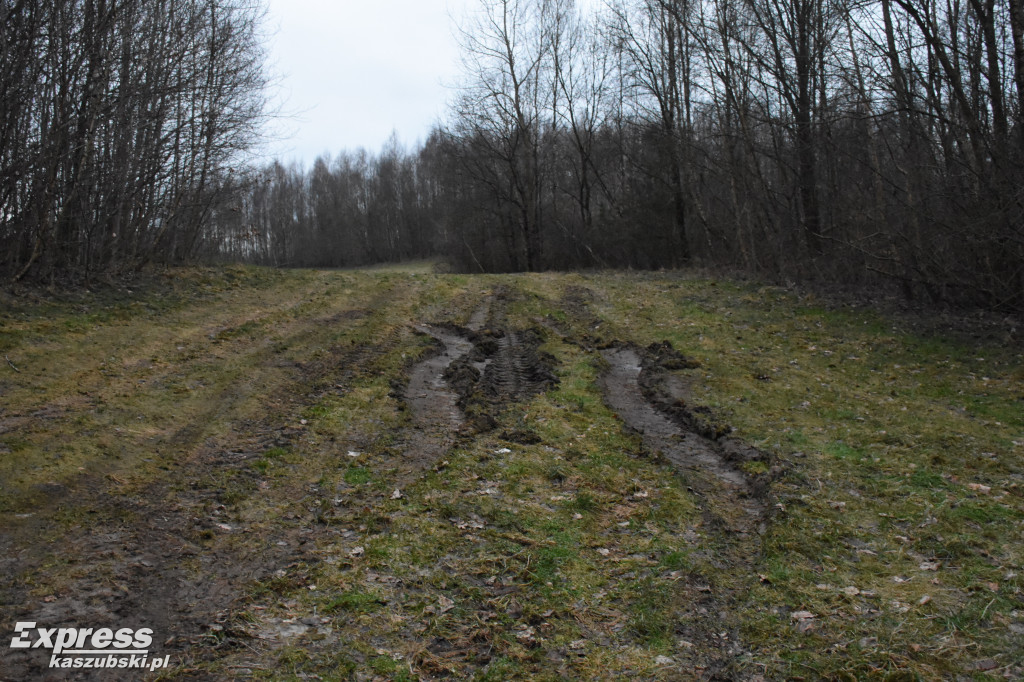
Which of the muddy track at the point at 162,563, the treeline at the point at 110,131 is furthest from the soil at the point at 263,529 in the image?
the treeline at the point at 110,131

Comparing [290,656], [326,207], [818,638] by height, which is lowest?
[818,638]

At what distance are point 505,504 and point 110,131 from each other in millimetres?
12074

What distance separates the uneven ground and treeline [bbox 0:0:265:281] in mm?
2070

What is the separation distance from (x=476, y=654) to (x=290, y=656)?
1018 millimetres

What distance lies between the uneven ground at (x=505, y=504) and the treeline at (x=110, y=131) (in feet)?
6.79

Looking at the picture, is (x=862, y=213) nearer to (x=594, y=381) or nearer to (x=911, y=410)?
(x=911, y=410)

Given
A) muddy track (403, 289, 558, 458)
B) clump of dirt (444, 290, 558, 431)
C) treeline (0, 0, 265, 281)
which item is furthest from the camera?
treeline (0, 0, 265, 281)

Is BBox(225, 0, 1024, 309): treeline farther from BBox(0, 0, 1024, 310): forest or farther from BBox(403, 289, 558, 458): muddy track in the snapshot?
BBox(403, 289, 558, 458): muddy track

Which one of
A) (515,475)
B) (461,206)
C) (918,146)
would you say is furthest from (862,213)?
(461,206)

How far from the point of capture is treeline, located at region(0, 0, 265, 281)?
1042 centimetres

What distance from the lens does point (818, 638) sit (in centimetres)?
388

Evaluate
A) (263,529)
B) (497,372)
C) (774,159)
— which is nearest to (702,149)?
(774,159)

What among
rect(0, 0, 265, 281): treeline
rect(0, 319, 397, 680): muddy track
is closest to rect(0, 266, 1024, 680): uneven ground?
rect(0, 319, 397, 680): muddy track

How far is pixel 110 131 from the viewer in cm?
1288
